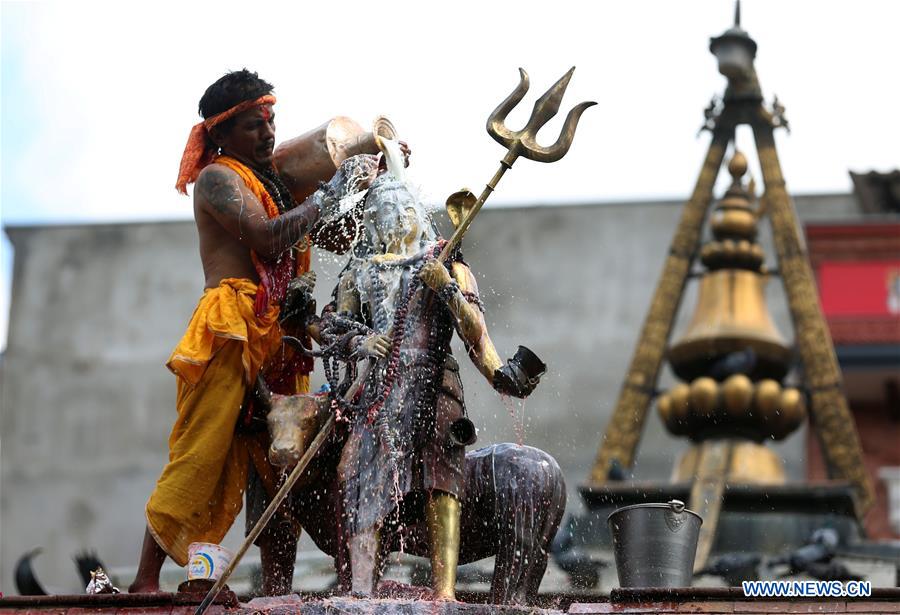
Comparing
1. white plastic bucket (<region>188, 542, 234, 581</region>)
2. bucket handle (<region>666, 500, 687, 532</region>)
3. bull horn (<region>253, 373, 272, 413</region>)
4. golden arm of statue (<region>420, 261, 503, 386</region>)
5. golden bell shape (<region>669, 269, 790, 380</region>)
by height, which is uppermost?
golden bell shape (<region>669, 269, 790, 380</region>)

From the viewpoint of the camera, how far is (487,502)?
32.1 ft

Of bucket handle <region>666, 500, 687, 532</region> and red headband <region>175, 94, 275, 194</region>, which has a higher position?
red headband <region>175, 94, 275, 194</region>

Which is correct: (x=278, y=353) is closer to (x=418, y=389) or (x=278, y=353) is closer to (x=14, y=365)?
(x=418, y=389)

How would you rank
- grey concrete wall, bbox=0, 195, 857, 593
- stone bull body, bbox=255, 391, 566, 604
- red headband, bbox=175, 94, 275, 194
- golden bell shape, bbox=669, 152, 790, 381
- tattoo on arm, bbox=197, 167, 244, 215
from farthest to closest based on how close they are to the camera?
1. grey concrete wall, bbox=0, 195, 857, 593
2. golden bell shape, bbox=669, 152, 790, 381
3. red headband, bbox=175, 94, 275, 194
4. tattoo on arm, bbox=197, 167, 244, 215
5. stone bull body, bbox=255, 391, 566, 604

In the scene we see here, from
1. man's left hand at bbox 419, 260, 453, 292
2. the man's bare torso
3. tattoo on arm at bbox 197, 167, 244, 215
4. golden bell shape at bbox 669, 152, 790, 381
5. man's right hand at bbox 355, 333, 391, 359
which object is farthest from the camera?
golden bell shape at bbox 669, 152, 790, 381

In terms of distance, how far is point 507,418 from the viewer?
97.9ft

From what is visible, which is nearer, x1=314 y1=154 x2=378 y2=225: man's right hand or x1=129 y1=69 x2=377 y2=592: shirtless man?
x1=129 y1=69 x2=377 y2=592: shirtless man

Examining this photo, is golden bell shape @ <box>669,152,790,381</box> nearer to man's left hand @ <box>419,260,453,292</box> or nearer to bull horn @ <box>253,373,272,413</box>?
bull horn @ <box>253,373,272,413</box>

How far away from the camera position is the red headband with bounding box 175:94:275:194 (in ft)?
35.1

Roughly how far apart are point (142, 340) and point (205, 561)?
34.8 meters

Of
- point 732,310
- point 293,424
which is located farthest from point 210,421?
point 732,310

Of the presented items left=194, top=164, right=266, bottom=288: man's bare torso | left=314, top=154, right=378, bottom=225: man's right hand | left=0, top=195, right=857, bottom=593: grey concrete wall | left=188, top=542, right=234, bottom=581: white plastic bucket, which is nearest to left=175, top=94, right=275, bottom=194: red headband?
left=194, top=164, right=266, bottom=288: man's bare torso

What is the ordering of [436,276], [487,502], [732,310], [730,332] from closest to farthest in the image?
[487,502]
[436,276]
[730,332]
[732,310]

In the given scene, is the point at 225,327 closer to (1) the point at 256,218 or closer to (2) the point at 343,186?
(1) the point at 256,218
